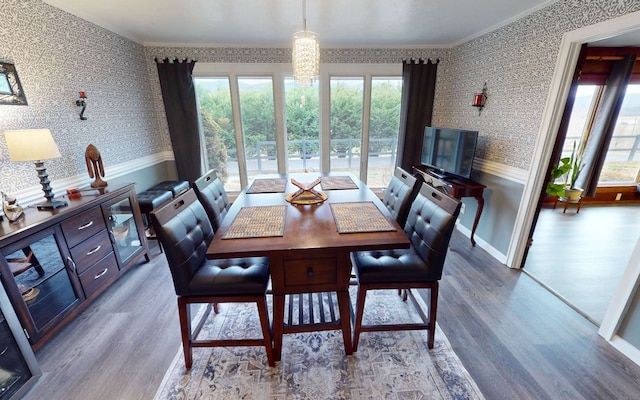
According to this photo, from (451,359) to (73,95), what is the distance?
12.1 ft

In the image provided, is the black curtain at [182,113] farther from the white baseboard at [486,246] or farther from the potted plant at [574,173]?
the potted plant at [574,173]

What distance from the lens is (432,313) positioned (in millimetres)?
1583

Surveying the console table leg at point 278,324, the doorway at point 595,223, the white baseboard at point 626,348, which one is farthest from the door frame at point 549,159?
the console table leg at point 278,324

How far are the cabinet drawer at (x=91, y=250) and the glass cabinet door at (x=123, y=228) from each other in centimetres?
8

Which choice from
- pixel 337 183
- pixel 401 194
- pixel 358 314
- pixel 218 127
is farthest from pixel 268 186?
pixel 218 127

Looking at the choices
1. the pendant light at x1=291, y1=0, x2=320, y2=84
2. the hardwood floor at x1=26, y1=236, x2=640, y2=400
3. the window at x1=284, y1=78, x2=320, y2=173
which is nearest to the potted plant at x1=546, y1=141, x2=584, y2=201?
the hardwood floor at x1=26, y1=236, x2=640, y2=400

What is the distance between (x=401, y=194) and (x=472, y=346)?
3.63ft

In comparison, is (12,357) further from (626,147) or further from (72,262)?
(626,147)

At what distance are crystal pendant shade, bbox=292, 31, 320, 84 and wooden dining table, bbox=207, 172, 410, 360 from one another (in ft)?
3.42

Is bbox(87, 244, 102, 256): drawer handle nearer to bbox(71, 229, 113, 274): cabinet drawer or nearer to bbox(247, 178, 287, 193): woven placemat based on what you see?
bbox(71, 229, 113, 274): cabinet drawer

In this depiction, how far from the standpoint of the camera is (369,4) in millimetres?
2203

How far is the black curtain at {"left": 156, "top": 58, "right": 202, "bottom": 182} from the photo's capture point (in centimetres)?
335

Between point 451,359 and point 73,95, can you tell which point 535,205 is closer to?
point 451,359

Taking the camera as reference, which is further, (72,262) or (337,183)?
(337,183)
